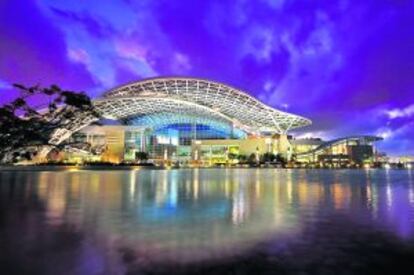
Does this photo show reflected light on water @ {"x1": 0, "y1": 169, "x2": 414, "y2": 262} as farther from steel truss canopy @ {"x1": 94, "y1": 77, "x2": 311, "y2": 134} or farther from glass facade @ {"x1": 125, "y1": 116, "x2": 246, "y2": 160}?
glass facade @ {"x1": 125, "y1": 116, "x2": 246, "y2": 160}

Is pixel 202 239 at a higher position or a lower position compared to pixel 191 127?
lower

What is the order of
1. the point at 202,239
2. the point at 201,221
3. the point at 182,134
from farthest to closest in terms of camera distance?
1. the point at 182,134
2. the point at 201,221
3. the point at 202,239

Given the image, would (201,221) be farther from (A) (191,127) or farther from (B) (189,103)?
(A) (191,127)

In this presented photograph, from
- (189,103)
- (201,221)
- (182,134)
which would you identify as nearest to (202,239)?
(201,221)

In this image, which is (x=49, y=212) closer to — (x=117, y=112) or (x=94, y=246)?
→ (x=94, y=246)

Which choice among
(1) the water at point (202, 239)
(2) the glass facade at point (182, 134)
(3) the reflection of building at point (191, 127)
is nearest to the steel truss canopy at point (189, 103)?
(3) the reflection of building at point (191, 127)

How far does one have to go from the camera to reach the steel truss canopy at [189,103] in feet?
296

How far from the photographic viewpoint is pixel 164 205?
1509 centimetres

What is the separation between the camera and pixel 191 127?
126m

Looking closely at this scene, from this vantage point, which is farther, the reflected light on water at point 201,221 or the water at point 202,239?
the reflected light on water at point 201,221

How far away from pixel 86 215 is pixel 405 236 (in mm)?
9346

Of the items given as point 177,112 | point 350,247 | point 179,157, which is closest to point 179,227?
point 350,247

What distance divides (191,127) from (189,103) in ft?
107

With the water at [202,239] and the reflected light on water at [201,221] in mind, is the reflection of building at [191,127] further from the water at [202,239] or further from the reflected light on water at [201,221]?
the water at [202,239]
